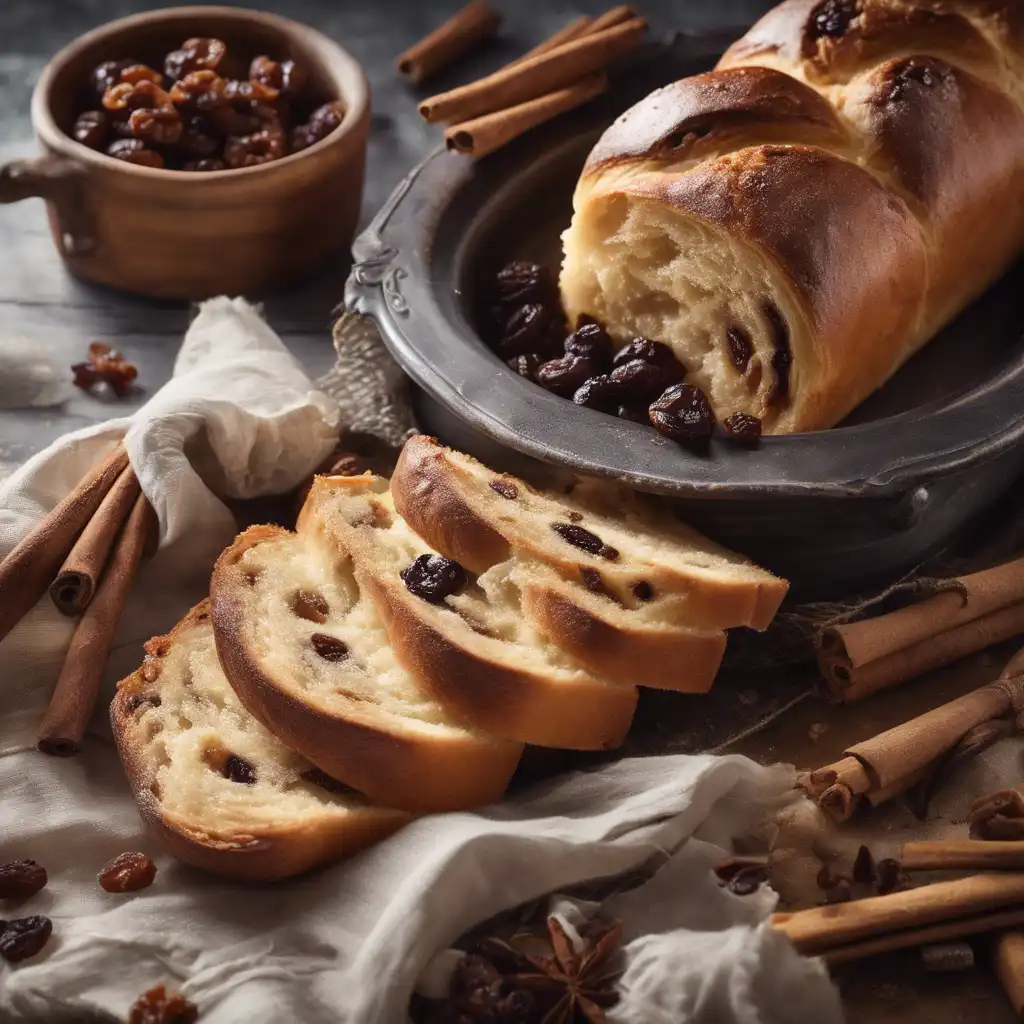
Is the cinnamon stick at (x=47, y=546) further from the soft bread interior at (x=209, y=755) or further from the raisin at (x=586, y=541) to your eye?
the raisin at (x=586, y=541)

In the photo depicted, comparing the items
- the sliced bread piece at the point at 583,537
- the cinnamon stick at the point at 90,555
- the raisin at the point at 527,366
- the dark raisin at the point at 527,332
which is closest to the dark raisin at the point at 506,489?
the sliced bread piece at the point at 583,537

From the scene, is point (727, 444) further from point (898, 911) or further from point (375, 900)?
point (375, 900)

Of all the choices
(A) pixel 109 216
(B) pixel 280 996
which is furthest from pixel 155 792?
(A) pixel 109 216

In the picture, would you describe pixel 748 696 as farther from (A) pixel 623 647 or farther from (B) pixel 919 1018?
(B) pixel 919 1018

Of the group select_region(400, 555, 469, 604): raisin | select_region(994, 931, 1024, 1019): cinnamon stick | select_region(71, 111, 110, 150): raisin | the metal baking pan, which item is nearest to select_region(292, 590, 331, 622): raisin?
select_region(400, 555, 469, 604): raisin

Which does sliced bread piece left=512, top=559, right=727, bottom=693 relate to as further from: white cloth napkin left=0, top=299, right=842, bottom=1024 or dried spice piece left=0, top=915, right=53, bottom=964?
dried spice piece left=0, top=915, right=53, bottom=964
